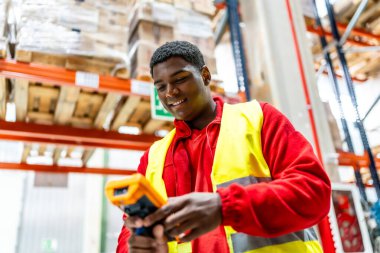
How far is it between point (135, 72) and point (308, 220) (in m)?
2.83

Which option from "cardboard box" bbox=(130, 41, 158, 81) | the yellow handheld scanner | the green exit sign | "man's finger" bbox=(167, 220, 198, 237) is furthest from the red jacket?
"cardboard box" bbox=(130, 41, 158, 81)

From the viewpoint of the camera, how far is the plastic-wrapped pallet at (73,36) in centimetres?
317

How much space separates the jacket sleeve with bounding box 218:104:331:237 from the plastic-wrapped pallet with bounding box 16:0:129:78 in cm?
244

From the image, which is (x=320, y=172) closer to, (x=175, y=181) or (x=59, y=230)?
(x=175, y=181)

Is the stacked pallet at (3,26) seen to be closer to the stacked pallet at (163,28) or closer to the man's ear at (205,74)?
the stacked pallet at (163,28)

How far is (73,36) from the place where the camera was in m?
3.29

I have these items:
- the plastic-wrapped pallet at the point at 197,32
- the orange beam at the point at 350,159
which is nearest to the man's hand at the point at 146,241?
the plastic-wrapped pallet at the point at 197,32

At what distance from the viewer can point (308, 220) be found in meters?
1.18

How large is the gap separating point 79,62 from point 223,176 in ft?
7.80

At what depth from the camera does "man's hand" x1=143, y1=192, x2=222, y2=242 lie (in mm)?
986

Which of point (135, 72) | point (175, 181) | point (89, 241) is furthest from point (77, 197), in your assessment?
point (175, 181)

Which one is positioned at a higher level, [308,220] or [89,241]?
[89,241]

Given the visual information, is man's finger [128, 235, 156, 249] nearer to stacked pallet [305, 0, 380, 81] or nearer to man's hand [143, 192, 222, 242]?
man's hand [143, 192, 222, 242]

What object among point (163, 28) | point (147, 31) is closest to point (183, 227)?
point (147, 31)
